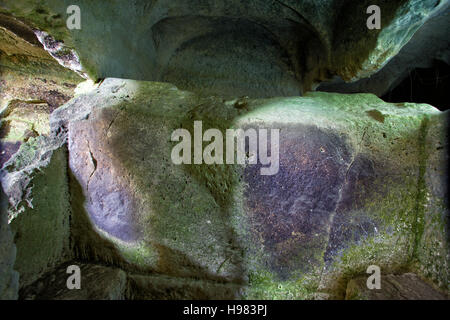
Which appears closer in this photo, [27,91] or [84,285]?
[84,285]

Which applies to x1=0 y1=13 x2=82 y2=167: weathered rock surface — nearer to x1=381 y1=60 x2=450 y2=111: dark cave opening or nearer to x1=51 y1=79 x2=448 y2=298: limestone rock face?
x1=51 y1=79 x2=448 y2=298: limestone rock face

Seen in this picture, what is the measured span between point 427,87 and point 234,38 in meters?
3.09

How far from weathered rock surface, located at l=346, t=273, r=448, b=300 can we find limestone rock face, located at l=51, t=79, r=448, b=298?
60 mm

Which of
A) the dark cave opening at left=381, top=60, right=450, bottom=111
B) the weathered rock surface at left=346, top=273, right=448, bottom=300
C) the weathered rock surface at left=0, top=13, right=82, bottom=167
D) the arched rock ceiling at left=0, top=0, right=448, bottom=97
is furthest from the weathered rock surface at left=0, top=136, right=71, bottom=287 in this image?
the dark cave opening at left=381, top=60, right=450, bottom=111

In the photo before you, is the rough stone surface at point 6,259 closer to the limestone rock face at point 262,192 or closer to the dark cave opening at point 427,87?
the limestone rock face at point 262,192

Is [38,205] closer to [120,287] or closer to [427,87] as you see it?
[120,287]

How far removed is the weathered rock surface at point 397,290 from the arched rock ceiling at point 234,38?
5.38 feet

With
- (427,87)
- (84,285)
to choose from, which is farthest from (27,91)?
(427,87)

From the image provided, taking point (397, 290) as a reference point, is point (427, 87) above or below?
above

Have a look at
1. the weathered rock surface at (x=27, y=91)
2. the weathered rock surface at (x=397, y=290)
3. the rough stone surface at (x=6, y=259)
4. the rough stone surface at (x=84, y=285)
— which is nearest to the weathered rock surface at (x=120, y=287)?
the rough stone surface at (x=84, y=285)

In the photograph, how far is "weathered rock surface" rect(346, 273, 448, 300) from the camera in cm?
104

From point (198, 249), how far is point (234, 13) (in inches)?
102

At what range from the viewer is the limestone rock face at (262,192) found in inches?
45.7

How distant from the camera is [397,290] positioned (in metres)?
1.07
